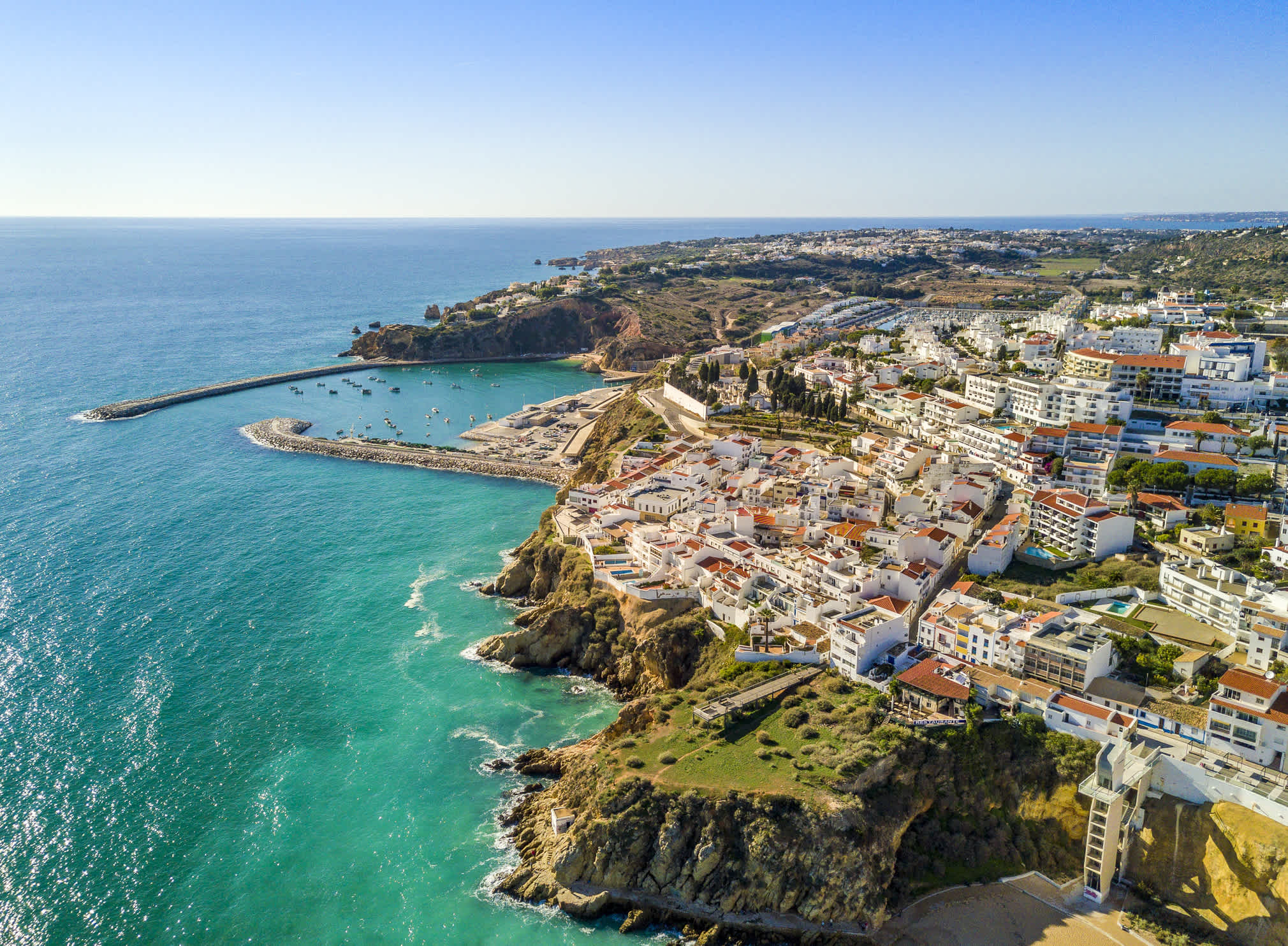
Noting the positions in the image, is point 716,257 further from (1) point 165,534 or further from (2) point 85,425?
(1) point 165,534

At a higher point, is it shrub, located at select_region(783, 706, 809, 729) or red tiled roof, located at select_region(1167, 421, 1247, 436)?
red tiled roof, located at select_region(1167, 421, 1247, 436)

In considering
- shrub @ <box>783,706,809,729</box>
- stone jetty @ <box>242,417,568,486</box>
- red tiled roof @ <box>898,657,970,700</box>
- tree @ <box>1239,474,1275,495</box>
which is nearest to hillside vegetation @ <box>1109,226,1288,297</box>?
tree @ <box>1239,474,1275,495</box>

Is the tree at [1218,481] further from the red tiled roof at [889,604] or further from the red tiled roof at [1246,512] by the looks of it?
the red tiled roof at [889,604]

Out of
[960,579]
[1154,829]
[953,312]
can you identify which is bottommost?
[1154,829]

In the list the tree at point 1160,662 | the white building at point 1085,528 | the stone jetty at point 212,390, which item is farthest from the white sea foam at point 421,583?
the stone jetty at point 212,390

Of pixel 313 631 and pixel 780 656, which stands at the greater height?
pixel 780 656

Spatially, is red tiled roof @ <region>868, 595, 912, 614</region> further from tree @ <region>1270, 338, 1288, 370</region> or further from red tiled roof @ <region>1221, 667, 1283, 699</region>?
tree @ <region>1270, 338, 1288, 370</region>

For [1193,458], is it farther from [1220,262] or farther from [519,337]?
[1220,262]

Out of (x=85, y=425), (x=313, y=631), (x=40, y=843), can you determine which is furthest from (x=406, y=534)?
(x=85, y=425)
